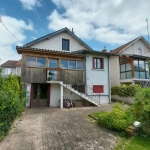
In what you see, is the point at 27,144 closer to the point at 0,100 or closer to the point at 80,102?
the point at 0,100

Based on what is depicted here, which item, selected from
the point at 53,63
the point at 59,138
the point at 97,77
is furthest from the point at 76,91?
the point at 59,138

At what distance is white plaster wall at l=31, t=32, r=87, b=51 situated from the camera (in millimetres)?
16586

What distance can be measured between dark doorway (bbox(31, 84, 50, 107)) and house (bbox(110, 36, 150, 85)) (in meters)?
11.5

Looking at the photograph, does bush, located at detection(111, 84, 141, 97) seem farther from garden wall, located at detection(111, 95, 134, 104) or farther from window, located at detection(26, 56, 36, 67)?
window, located at detection(26, 56, 36, 67)

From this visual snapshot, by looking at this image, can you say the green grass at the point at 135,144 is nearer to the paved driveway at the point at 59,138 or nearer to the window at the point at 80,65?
the paved driveway at the point at 59,138

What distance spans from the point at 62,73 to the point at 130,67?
10.8 meters

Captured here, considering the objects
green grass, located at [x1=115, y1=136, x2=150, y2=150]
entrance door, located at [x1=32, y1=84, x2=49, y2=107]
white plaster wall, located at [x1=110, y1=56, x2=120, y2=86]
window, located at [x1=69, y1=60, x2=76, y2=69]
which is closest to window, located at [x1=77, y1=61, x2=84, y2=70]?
window, located at [x1=69, y1=60, x2=76, y2=69]

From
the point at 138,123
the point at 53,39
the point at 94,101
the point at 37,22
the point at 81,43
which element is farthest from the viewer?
the point at 81,43

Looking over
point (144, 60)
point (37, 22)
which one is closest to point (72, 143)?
point (37, 22)

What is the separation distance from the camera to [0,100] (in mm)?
5309

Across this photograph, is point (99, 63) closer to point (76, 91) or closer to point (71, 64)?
point (71, 64)

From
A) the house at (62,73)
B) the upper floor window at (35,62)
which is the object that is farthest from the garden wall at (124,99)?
the upper floor window at (35,62)

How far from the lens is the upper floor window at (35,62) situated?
44.4 feet

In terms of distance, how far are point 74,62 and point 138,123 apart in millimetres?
10393
